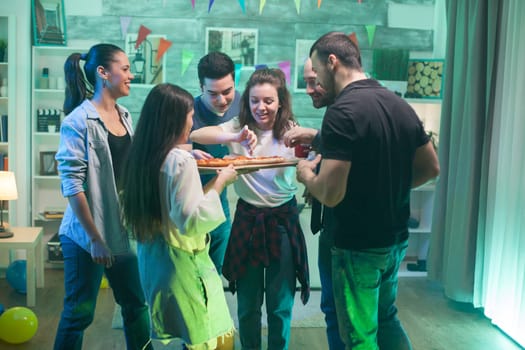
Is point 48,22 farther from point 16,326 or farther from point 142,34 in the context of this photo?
point 16,326

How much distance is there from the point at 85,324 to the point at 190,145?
843 millimetres

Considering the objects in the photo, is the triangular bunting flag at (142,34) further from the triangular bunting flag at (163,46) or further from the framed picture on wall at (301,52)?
the framed picture on wall at (301,52)

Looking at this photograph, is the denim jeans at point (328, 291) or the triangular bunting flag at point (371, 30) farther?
the triangular bunting flag at point (371, 30)

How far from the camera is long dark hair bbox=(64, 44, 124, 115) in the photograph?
7.99ft

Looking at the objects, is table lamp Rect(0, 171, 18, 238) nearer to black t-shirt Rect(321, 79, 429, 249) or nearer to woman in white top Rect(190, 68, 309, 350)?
woman in white top Rect(190, 68, 309, 350)

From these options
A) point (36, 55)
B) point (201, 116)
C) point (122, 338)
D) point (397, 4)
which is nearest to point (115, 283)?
point (201, 116)

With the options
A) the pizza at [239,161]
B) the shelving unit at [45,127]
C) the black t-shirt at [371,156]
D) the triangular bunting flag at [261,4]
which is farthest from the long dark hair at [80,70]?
the triangular bunting flag at [261,4]

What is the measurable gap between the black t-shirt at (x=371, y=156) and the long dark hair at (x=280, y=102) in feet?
1.74

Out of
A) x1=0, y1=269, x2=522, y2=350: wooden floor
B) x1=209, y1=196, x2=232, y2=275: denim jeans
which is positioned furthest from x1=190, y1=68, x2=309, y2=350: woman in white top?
x1=0, y1=269, x2=522, y2=350: wooden floor

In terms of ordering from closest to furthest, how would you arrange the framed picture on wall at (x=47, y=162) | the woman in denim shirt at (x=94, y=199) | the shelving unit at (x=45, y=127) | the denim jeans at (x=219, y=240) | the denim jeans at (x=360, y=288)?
the denim jeans at (x=360, y=288)
the woman in denim shirt at (x=94, y=199)
the denim jeans at (x=219, y=240)
the shelving unit at (x=45, y=127)
the framed picture on wall at (x=47, y=162)

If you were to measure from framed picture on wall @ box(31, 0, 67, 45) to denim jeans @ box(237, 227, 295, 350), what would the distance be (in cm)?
306

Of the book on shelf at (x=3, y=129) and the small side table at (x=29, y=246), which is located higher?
the book on shelf at (x=3, y=129)

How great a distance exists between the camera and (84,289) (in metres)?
2.34

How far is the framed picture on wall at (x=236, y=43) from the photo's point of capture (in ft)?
16.4
